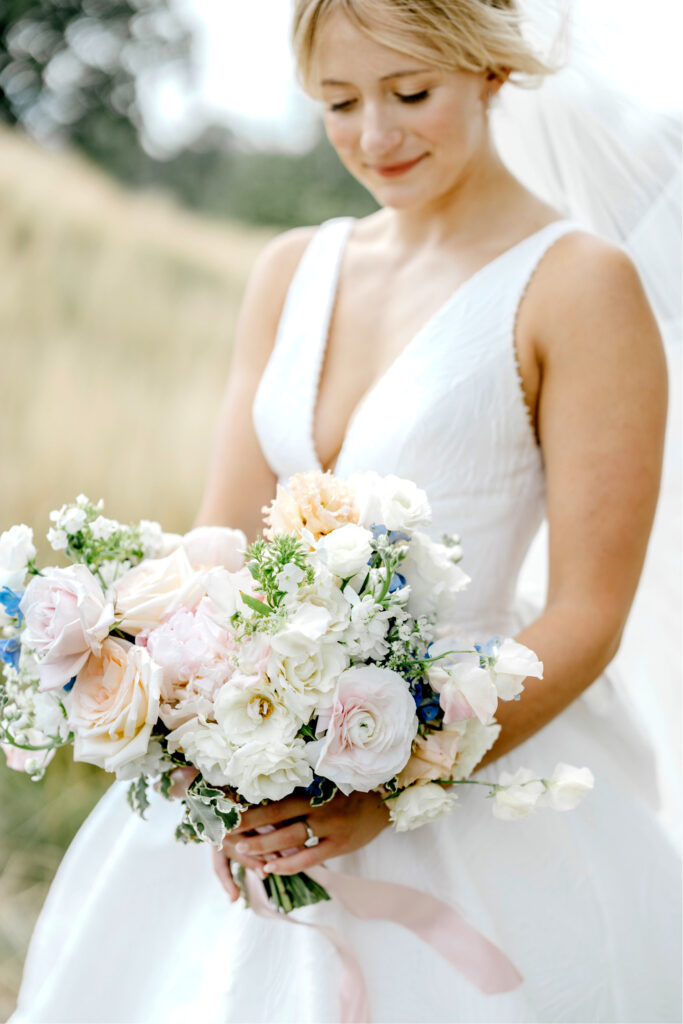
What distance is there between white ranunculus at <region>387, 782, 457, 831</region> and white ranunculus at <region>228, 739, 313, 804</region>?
0.17 meters

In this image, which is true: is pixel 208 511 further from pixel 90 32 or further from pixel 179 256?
pixel 90 32

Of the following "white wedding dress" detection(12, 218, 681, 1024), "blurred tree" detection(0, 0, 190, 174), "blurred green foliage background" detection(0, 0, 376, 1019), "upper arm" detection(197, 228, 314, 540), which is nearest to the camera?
"white wedding dress" detection(12, 218, 681, 1024)

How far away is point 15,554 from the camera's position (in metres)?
1.20

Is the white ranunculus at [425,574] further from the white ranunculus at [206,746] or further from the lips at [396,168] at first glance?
the lips at [396,168]

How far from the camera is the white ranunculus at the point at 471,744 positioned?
1.24m

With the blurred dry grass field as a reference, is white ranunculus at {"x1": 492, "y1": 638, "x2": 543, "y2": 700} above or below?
above

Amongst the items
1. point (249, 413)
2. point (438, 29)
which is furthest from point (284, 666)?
point (438, 29)

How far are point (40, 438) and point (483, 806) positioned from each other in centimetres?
291

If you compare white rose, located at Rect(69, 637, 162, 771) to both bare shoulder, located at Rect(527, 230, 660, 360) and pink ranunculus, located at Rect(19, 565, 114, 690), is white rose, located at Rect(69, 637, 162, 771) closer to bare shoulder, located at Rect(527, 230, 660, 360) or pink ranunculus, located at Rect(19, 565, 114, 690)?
pink ranunculus, located at Rect(19, 565, 114, 690)

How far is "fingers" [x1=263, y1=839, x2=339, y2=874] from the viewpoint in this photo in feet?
4.38

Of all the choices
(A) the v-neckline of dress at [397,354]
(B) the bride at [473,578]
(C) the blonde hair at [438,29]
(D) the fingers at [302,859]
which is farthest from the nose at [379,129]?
(D) the fingers at [302,859]

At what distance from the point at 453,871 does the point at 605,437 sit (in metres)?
0.81

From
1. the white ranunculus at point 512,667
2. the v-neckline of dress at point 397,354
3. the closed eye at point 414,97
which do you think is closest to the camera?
the white ranunculus at point 512,667

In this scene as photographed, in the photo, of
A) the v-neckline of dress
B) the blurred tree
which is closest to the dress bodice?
the v-neckline of dress
